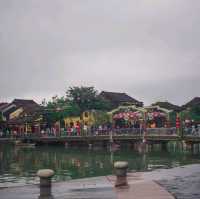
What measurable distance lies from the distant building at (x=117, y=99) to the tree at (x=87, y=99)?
373 centimetres

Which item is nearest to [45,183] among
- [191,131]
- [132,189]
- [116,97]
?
[132,189]

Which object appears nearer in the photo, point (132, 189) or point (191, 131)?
point (132, 189)

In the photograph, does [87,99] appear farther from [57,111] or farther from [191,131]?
[191,131]

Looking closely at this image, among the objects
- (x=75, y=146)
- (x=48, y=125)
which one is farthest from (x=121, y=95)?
(x=75, y=146)

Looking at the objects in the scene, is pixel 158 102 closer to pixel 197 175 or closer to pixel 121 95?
pixel 121 95

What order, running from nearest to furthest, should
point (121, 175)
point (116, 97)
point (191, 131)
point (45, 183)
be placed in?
1. point (45, 183)
2. point (121, 175)
3. point (191, 131)
4. point (116, 97)

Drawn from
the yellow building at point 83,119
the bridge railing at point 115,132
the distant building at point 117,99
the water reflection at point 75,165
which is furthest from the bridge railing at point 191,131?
the distant building at point 117,99

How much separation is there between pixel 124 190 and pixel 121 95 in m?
73.6

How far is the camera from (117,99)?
82.7 meters

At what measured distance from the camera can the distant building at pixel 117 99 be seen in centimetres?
8159

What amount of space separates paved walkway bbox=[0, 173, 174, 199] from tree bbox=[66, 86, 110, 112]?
6007cm

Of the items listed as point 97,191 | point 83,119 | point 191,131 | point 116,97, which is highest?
point 116,97

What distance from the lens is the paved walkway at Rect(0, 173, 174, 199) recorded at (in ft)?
40.9

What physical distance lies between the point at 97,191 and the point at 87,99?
208 feet
